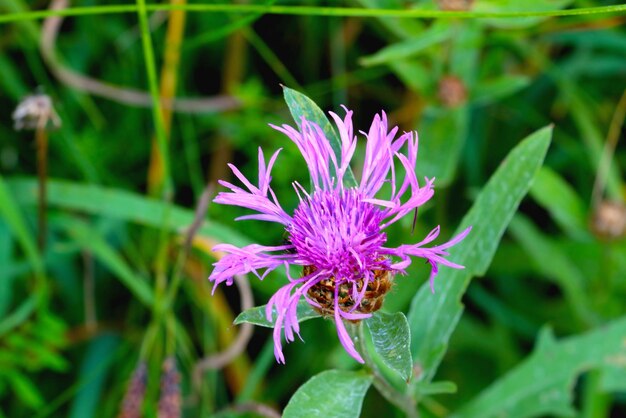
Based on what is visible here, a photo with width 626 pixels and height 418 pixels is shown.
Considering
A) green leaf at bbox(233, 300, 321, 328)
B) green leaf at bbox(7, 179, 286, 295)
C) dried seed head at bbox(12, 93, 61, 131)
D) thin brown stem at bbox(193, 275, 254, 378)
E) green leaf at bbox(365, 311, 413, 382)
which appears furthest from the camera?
green leaf at bbox(7, 179, 286, 295)

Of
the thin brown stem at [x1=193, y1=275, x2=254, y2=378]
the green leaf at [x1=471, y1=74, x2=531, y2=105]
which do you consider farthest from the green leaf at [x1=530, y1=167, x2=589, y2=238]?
the thin brown stem at [x1=193, y1=275, x2=254, y2=378]

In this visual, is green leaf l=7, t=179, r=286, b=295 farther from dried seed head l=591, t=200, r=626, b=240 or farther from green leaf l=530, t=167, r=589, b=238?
dried seed head l=591, t=200, r=626, b=240

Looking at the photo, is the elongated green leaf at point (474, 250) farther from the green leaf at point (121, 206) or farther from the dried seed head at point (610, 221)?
the dried seed head at point (610, 221)

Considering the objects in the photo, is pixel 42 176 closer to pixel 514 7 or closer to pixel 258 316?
pixel 258 316

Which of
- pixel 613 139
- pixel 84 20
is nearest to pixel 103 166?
pixel 84 20

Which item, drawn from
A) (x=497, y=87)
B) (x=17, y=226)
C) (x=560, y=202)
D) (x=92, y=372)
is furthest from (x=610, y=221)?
(x=17, y=226)
